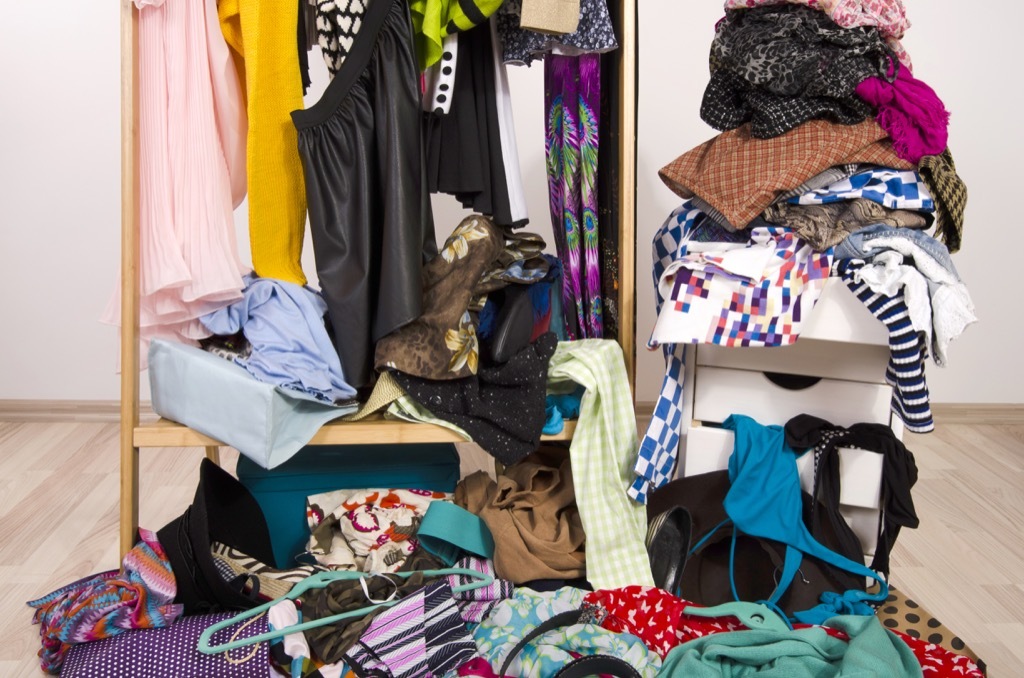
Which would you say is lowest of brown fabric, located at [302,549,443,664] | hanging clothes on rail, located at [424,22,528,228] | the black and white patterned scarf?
brown fabric, located at [302,549,443,664]

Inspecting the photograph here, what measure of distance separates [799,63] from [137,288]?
1.23 meters

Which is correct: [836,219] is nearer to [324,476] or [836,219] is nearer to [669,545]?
[669,545]

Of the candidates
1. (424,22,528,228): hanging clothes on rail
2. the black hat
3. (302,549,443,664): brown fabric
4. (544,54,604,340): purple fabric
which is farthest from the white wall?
(302,549,443,664): brown fabric

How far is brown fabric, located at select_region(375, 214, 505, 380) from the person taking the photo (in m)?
1.72

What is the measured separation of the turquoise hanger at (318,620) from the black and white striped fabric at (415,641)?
44 millimetres

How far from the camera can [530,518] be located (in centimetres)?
183

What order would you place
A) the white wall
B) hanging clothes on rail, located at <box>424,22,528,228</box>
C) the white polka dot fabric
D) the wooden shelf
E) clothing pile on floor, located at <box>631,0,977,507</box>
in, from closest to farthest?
the white polka dot fabric < clothing pile on floor, located at <box>631,0,977,507</box> < the wooden shelf < hanging clothes on rail, located at <box>424,22,528,228</box> < the white wall

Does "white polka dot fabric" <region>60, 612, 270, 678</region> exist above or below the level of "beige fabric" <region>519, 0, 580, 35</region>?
below

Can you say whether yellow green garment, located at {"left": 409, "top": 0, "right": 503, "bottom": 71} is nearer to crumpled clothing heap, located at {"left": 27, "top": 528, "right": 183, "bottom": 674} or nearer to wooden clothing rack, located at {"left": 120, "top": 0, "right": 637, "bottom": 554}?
wooden clothing rack, located at {"left": 120, "top": 0, "right": 637, "bottom": 554}

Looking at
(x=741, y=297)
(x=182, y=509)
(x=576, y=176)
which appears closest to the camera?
(x=741, y=297)

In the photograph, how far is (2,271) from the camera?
9.16 feet

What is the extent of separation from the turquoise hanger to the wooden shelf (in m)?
0.24

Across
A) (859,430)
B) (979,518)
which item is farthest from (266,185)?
(979,518)

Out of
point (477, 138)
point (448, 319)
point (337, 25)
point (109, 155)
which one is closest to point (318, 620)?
point (448, 319)
